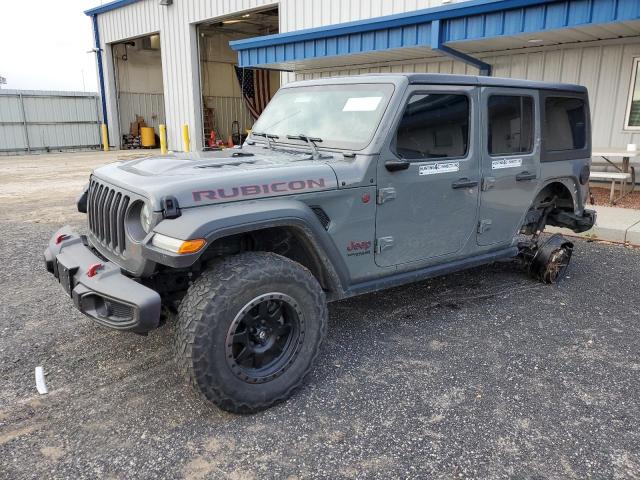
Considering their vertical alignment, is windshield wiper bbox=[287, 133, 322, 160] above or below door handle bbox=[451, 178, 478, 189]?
above

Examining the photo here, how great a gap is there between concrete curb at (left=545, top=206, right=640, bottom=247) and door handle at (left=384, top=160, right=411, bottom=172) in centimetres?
439

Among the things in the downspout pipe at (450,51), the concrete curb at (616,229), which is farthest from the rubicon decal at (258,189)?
the downspout pipe at (450,51)

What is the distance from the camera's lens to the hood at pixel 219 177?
106 inches

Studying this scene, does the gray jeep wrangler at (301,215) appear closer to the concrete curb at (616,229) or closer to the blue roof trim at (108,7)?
the concrete curb at (616,229)

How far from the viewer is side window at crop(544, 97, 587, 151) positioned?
451cm

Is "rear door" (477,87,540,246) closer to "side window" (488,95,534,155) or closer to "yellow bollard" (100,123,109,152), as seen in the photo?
"side window" (488,95,534,155)

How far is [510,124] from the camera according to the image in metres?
4.14

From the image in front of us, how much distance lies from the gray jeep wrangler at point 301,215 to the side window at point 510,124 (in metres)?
0.02

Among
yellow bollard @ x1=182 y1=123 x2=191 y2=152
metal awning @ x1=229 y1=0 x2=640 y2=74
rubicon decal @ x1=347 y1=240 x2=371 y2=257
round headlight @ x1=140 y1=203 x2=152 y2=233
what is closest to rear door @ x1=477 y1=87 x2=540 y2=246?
rubicon decal @ x1=347 y1=240 x2=371 y2=257

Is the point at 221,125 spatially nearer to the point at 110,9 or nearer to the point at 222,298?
the point at 110,9

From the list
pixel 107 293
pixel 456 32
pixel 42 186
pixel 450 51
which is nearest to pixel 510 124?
pixel 107 293

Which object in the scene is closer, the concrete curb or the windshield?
the windshield

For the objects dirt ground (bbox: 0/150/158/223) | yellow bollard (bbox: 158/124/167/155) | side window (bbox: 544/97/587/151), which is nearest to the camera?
side window (bbox: 544/97/587/151)

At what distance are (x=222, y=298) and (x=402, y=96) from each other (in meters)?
1.81
